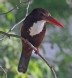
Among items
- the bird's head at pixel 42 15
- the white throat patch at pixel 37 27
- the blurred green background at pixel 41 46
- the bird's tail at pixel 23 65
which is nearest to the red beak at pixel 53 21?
the bird's head at pixel 42 15

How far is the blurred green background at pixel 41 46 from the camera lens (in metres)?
3.06

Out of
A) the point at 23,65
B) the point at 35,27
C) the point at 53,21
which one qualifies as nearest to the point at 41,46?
the point at 23,65

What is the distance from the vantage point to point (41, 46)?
3424 millimetres

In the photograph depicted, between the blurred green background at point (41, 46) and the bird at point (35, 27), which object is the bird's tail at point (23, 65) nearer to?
the bird at point (35, 27)

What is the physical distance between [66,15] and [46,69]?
1238mm

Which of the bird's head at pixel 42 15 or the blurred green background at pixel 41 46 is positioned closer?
the bird's head at pixel 42 15

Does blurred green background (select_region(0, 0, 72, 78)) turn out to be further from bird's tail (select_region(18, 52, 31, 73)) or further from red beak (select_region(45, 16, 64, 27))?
red beak (select_region(45, 16, 64, 27))

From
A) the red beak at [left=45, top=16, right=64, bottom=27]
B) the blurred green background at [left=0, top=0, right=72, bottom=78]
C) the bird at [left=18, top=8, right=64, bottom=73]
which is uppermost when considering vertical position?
the red beak at [left=45, top=16, right=64, bottom=27]

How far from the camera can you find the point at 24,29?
86.5 inches

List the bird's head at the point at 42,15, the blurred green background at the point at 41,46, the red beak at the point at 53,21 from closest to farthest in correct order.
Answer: the red beak at the point at 53,21, the bird's head at the point at 42,15, the blurred green background at the point at 41,46

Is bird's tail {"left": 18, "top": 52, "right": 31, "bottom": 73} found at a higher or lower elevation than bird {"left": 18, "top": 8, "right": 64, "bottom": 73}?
lower

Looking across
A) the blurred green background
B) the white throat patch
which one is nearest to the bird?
the white throat patch

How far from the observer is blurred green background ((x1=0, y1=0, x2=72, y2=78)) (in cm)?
306

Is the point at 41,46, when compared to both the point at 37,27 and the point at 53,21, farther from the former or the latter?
the point at 53,21
